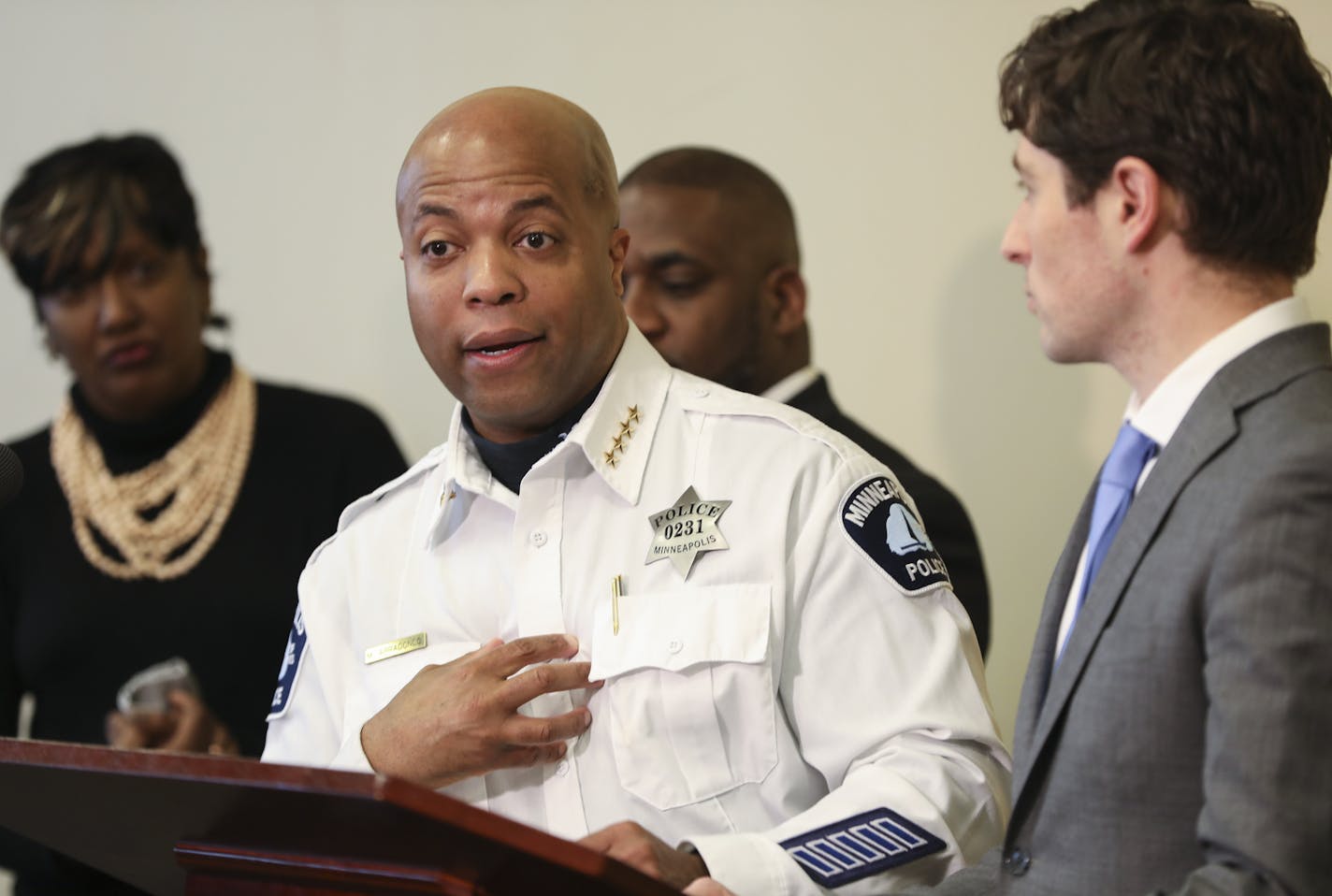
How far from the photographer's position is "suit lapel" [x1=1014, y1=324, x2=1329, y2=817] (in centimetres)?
138

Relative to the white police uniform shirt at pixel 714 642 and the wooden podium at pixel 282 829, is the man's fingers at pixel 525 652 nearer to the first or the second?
the white police uniform shirt at pixel 714 642

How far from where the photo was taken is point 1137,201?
1.45m

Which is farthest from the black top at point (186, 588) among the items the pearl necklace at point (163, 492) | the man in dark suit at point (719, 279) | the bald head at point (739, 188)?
the bald head at point (739, 188)

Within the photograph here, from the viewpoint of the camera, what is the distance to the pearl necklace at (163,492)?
3.14 meters

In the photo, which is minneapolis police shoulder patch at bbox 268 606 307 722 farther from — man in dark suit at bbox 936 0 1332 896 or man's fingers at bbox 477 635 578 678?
man in dark suit at bbox 936 0 1332 896

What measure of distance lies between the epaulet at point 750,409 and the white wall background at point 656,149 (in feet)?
4.18

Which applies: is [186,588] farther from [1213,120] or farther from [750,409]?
[1213,120]

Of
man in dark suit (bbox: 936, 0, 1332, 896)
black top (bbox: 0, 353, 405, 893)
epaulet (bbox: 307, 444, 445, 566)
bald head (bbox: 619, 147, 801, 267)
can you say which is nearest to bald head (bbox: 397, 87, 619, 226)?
epaulet (bbox: 307, 444, 445, 566)

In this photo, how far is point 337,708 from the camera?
2.05m

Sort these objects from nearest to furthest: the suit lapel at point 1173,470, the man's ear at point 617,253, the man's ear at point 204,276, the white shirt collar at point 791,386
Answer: the suit lapel at point 1173,470 → the man's ear at point 617,253 → the white shirt collar at point 791,386 → the man's ear at point 204,276

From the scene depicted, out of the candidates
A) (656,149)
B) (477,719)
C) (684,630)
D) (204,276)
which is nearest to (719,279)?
(656,149)

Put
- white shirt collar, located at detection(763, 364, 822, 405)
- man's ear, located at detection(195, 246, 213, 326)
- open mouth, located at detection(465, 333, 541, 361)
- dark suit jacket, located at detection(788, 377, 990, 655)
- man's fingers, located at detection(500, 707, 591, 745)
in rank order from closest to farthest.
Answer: man's fingers, located at detection(500, 707, 591, 745) → open mouth, located at detection(465, 333, 541, 361) → dark suit jacket, located at detection(788, 377, 990, 655) → white shirt collar, located at detection(763, 364, 822, 405) → man's ear, located at detection(195, 246, 213, 326)

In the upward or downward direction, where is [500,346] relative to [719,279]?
downward

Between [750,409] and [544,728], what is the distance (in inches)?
18.3
